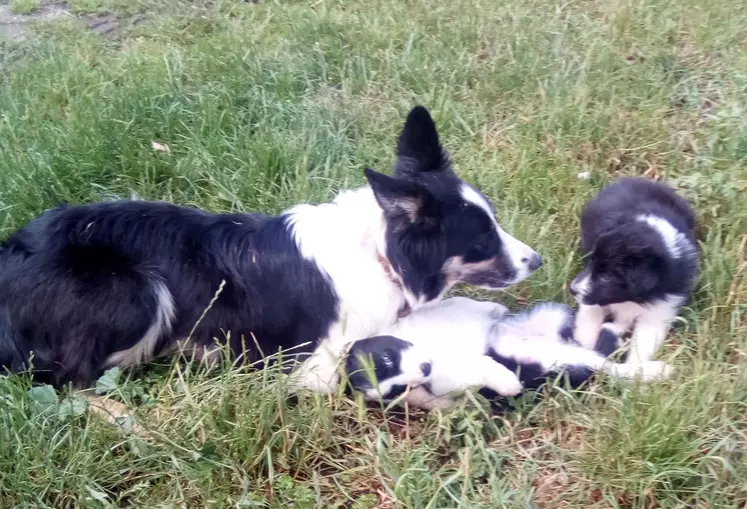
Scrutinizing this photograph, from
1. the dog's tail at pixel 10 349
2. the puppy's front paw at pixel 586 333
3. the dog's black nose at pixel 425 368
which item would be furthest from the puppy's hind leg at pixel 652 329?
the dog's tail at pixel 10 349

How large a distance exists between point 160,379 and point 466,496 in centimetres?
132

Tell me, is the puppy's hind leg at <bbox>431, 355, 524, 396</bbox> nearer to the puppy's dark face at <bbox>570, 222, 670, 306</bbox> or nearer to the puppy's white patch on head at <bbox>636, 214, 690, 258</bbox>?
the puppy's dark face at <bbox>570, 222, 670, 306</bbox>

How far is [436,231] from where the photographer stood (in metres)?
2.52

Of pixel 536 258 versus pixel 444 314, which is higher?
pixel 536 258

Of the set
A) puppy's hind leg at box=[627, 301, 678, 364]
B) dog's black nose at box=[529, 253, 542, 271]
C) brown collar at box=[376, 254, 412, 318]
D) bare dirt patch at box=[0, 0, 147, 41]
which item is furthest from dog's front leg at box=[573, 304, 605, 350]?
bare dirt patch at box=[0, 0, 147, 41]

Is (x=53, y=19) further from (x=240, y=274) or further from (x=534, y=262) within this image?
(x=534, y=262)

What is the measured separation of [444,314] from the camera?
9.02 ft

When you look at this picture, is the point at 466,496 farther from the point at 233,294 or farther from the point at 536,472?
the point at 233,294

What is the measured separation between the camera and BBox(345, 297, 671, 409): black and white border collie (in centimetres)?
241

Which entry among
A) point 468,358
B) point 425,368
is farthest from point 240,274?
point 468,358

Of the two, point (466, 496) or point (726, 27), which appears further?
point (726, 27)

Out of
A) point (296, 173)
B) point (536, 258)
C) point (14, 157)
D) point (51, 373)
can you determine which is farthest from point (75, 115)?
point (536, 258)

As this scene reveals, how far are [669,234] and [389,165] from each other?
5.10ft

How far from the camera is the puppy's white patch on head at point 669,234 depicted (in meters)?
2.78
